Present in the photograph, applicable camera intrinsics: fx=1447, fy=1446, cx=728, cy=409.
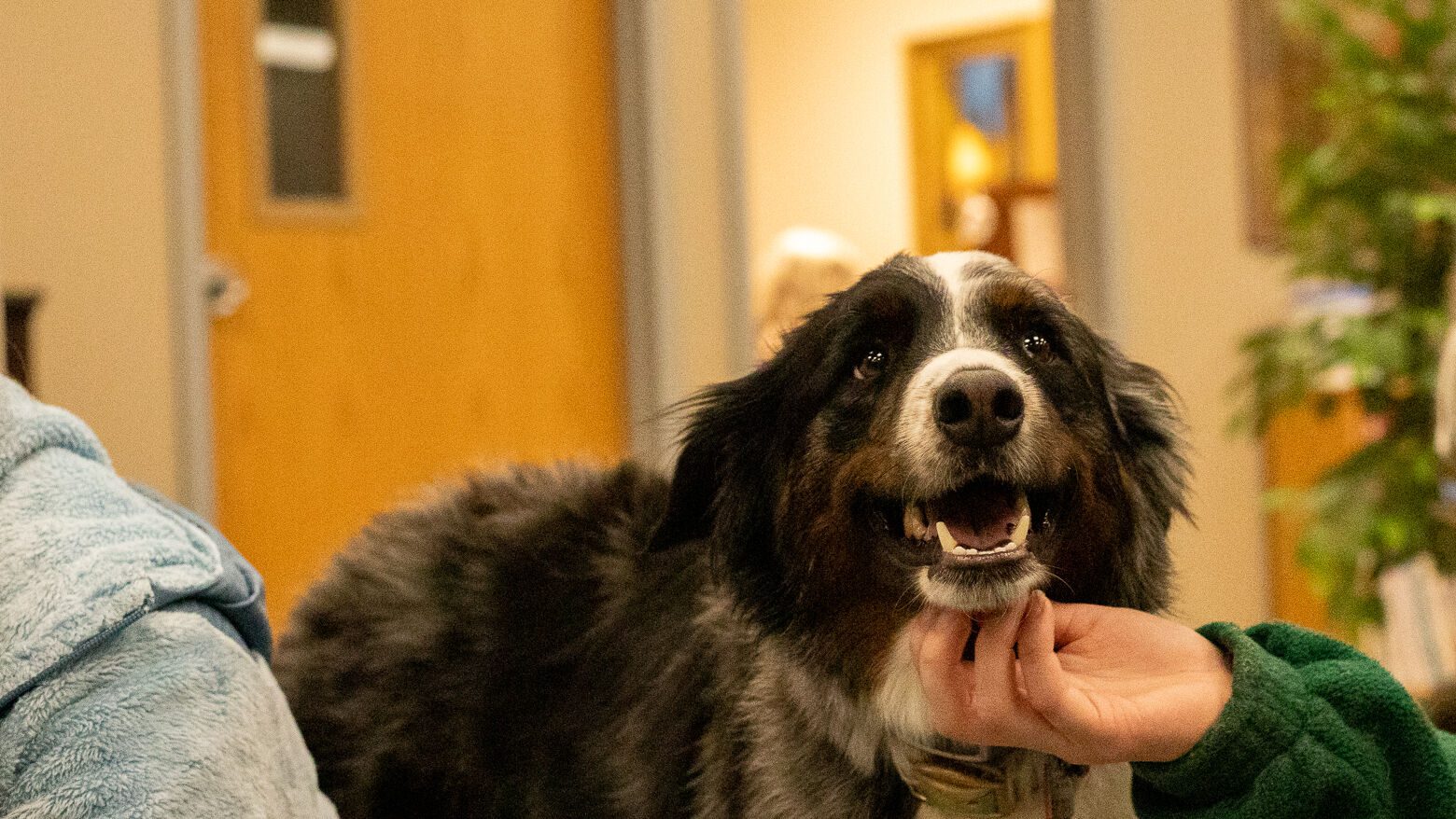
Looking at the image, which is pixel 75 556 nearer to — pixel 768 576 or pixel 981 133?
pixel 768 576

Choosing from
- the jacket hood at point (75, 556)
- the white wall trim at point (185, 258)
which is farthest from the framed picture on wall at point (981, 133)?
the jacket hood at point (75, 556)

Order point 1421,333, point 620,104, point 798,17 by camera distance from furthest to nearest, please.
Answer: point 798,17
point 1421,333
point 620,104

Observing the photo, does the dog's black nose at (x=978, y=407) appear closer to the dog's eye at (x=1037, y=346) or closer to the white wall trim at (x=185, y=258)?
the dog's eye at (x=1037, y=346)

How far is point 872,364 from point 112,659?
768mm

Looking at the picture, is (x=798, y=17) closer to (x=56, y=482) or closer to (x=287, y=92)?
(x=287, y=92)

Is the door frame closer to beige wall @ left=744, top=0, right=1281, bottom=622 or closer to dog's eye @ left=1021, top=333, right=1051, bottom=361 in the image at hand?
beige wall @ left=744, top=0, right=1281, bottom=622

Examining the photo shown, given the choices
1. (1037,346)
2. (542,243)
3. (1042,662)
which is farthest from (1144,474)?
(542,243)

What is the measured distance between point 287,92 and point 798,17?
14.5ft

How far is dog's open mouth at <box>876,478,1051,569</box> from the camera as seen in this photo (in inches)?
53.4

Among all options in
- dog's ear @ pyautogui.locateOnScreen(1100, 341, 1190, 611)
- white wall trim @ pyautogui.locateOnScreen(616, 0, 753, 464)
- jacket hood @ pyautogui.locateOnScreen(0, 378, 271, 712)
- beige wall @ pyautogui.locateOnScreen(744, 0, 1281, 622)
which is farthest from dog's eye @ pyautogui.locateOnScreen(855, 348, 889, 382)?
beige wall @ pyautogui.locateOnScreen(744, 0, 1281, 622)

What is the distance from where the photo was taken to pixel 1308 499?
15.2ft

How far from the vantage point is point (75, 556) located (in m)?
1.10

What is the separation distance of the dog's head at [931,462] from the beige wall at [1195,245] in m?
3.49

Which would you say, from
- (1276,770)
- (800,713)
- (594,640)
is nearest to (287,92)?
(594,640)
